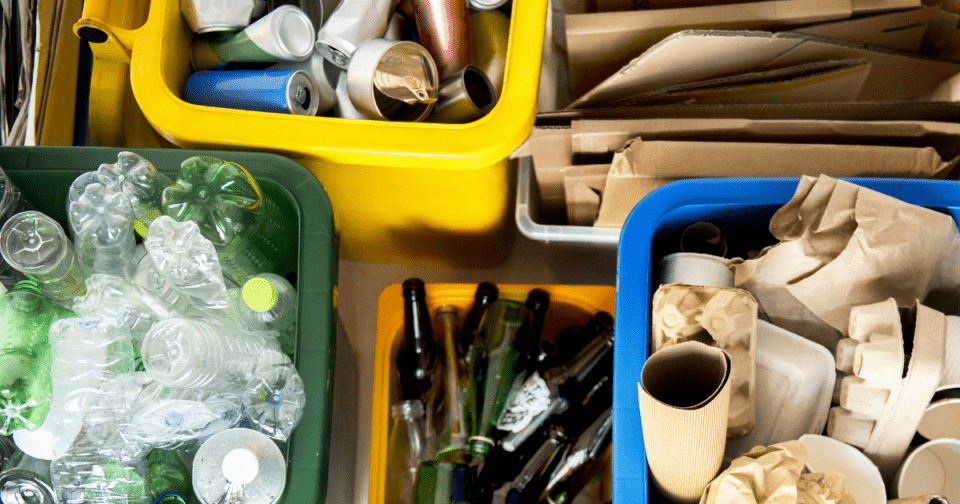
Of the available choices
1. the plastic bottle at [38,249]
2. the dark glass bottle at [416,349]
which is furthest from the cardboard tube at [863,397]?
the plastic bottle at [38,249]

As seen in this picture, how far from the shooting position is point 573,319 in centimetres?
83

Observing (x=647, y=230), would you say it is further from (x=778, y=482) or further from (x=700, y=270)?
(x=778, y=482)

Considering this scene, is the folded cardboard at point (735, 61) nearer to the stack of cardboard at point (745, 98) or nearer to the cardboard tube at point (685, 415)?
the stack of cardboard at point (745, 98)

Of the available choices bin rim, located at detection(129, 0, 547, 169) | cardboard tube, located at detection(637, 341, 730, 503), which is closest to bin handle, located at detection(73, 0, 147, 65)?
bin rim, located at detection(129, 0, 547, 169)

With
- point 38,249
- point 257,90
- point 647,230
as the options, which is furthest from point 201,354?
point 647,230

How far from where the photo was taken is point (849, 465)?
Result: 476 millimetres

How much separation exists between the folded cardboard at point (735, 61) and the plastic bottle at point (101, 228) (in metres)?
0.48

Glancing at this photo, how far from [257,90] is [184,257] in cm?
21

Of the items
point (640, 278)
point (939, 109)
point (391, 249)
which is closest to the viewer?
point (640, 278)

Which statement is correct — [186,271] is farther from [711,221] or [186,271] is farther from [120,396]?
[711,221]

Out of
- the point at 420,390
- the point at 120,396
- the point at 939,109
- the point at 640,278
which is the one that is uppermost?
the point at 939,109

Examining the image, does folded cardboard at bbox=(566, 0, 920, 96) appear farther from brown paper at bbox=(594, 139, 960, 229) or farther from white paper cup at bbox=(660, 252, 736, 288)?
white paper cup at bbox=(660, 252, 736, 288)

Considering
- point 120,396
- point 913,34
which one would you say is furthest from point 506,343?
point 913,34

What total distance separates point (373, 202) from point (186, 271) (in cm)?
25
